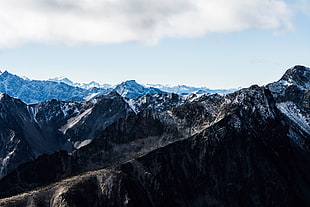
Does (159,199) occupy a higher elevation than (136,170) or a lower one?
lower

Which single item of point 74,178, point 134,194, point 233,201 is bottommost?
point 233,201

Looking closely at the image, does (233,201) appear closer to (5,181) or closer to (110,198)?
(110,198)

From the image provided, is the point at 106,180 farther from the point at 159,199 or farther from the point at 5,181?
the point at 5,181

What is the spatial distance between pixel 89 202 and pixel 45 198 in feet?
51.5

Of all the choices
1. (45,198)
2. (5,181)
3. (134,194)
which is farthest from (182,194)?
(5,181)

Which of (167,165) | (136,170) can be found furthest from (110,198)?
(167,165)

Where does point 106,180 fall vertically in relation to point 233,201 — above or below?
above

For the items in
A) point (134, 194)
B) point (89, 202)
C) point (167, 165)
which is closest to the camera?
point (89, 202)

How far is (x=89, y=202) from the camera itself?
522 feet

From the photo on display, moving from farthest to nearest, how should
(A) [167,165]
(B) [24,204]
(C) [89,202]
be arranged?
1. (A) [167,165]
2. (C) [89,202]
3. (B) [24,204]

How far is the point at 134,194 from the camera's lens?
16962 cm

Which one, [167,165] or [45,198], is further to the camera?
[167,165]

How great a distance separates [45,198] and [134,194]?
112 feet

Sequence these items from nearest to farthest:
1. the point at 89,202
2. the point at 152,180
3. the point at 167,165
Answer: the point at 89,202
the point at 152,180
the point at 167,165
